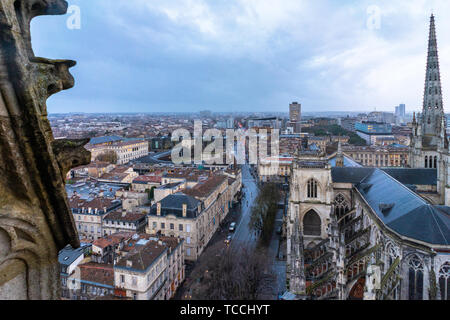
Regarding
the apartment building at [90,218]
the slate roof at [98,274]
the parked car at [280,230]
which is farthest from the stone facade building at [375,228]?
the apartment building at [90,218]

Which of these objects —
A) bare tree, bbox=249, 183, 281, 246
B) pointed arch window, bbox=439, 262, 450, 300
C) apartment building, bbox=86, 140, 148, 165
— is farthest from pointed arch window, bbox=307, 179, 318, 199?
apartment building, bbox=86, 140, 148, 165

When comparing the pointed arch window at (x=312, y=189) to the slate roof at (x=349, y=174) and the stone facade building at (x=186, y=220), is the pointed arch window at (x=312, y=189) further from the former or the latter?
the stone facade building at (x=186, y=220)

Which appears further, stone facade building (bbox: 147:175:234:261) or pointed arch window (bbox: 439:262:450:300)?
stone facade building (bbox: 147:175:234:261)

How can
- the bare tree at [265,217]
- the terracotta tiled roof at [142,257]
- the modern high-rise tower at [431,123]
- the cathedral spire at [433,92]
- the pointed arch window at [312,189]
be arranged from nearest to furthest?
the terracotta tiled roof at [142,257] < the pointed arch window at [312,189] < the modern high-rise tower at [431,123] < the cathedral spire at [433,92] < the bare tree at [265,217]

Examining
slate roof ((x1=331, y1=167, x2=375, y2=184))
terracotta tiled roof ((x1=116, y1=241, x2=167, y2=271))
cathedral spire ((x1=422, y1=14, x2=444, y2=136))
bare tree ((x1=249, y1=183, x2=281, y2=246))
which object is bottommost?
bare tree ((x1=249, y1=183, x2=281, y2=246))

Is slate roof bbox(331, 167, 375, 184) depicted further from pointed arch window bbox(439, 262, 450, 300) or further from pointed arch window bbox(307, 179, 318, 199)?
pointed arch window bbox(439, 262, 450, 300)

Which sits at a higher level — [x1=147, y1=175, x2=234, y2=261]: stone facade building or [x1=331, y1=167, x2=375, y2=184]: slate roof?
[x1=331, y1=167, x2=375, y2=184]: slate roof

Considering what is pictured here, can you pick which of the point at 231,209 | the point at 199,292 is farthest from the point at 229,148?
the point at 199,292
